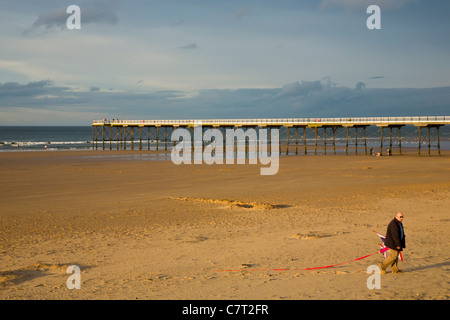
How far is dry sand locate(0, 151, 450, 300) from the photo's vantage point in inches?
286

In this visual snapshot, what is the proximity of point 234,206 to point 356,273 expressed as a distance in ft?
24.4

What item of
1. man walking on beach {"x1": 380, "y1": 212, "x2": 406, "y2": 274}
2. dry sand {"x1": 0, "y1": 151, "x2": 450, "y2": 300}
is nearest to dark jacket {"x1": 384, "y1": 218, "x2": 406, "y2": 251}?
man walking on beach {"x1": 380, "y1": 212, "x2": 406, "y2": 274}

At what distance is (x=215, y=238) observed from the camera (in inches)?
422

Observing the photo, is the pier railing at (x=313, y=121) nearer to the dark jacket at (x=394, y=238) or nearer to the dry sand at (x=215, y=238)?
the dry sand at (x=215, y=238)

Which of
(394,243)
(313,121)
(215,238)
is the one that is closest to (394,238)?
(394,243)

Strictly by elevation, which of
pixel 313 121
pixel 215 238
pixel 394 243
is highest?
pixel 313 121

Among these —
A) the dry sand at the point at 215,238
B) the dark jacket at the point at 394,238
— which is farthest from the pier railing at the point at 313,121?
the dark jacket at the point at 394,238

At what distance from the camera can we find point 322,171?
91.7ft

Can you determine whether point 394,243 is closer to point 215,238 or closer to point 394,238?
point 394,238

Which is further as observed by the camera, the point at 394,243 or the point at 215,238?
the point at 215,238

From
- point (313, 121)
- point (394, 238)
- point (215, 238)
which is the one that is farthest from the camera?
point (313, 121)

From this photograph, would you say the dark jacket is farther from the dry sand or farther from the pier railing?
the pier railing

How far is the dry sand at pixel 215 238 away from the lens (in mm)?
7254

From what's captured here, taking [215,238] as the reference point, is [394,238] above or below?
above
